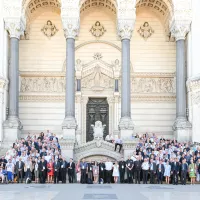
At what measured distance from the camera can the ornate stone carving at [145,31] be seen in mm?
39656

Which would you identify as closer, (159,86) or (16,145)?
(16,145)

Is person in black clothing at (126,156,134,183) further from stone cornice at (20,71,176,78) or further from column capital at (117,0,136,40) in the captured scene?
stone cornice at (20,71,176,78)

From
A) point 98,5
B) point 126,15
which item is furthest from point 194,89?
point 98,5

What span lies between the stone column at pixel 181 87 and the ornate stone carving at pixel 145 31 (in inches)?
167

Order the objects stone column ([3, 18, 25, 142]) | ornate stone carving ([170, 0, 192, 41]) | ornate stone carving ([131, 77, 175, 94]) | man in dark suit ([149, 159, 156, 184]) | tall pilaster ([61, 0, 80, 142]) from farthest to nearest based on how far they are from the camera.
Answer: ornate stone carving ([131, 77, 175, 94]), ornate stone carving ([170, 0, 192, 41]), tall pilaster ([61, 0, 80, 142]), stone column ([3, 18, 25, 142]), man in dark suit ([149, 159, 156, 184])

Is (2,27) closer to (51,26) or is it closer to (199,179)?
(51,26)

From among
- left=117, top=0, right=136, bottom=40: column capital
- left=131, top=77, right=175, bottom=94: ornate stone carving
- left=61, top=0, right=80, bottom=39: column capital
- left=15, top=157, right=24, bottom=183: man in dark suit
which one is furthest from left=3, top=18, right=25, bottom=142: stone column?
left=131, top=77, right=175, bottom=94: ornate stone carving

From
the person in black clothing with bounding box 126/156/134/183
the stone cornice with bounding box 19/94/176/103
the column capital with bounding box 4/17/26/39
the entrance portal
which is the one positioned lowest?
the person in black clothing with bounding box 126/156/134/183

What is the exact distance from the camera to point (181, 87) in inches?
1363

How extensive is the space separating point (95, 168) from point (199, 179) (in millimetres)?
6034

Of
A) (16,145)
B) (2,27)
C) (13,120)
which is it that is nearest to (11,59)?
(2,27)

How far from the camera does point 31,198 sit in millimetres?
16281

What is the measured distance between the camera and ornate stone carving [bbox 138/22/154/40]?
1561 inches

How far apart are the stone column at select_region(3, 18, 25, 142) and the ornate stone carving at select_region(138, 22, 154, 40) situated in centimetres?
1061
